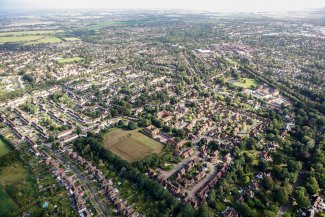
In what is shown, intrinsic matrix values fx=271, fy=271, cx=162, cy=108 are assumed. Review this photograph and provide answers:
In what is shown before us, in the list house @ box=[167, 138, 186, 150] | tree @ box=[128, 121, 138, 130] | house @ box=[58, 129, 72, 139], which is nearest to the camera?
house @ box=[167, 138, 186, 150]

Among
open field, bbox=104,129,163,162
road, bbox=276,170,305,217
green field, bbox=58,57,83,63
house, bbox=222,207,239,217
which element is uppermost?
house, bbox=222,207,239,217

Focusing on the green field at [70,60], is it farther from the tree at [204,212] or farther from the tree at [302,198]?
the tree at [302,198]

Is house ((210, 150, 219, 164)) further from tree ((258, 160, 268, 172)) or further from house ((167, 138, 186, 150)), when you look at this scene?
tree ((258, 160, 268, 172))

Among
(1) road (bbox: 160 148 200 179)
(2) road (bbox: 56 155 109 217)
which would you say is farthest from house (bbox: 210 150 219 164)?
(2) road (bbox: 56 155 109 217)

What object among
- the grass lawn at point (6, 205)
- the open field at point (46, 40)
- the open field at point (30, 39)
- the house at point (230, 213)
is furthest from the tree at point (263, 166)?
the open field at point (30, 39)

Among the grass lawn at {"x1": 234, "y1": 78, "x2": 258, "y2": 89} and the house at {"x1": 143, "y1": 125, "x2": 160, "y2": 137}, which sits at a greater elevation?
the house at {"x1": 143, "y1": 125, "x2": 160, "y2": 137}

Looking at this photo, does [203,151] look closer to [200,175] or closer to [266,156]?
[200,175]
